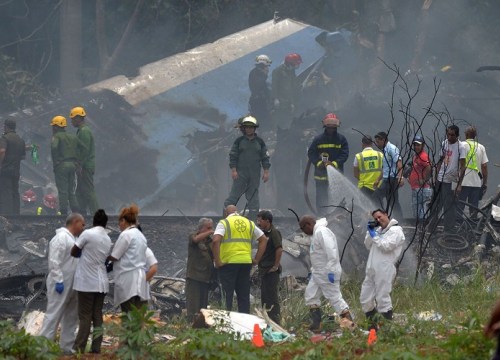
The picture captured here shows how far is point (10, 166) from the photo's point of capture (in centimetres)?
1848

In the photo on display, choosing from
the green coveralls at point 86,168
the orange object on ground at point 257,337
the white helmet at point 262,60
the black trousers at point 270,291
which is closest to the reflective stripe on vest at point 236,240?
the black trousers at point 270,291

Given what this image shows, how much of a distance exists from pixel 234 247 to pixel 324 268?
124 centimetres

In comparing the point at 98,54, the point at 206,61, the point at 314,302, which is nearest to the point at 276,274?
the point at 314,302

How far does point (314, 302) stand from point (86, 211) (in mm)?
6876

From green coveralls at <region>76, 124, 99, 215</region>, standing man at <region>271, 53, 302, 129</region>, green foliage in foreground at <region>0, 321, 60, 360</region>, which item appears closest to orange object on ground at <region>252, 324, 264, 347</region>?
green foliage in foreground at <region>0, 321, 60, 360</region>

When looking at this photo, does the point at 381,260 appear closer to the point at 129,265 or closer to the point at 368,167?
the point at 129,265

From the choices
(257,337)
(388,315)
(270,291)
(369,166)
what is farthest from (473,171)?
(257,337)

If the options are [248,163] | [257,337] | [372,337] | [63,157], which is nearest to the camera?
[372,337]

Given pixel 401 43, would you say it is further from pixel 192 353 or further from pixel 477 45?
pixel 192 353

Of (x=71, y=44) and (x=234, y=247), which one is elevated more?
(x=71, y=44)

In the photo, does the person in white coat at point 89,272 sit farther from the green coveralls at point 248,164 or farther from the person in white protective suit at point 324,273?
the green coveralls at point 248,164

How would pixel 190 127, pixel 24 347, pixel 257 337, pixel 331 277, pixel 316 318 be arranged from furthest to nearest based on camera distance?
pixel 190 127 → pixel 316 318 → pixel 331 277 → pixel 257 337 → pixel 24 347

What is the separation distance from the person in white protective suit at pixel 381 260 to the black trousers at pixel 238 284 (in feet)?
5.56

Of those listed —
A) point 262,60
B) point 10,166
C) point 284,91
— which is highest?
point 262,60
